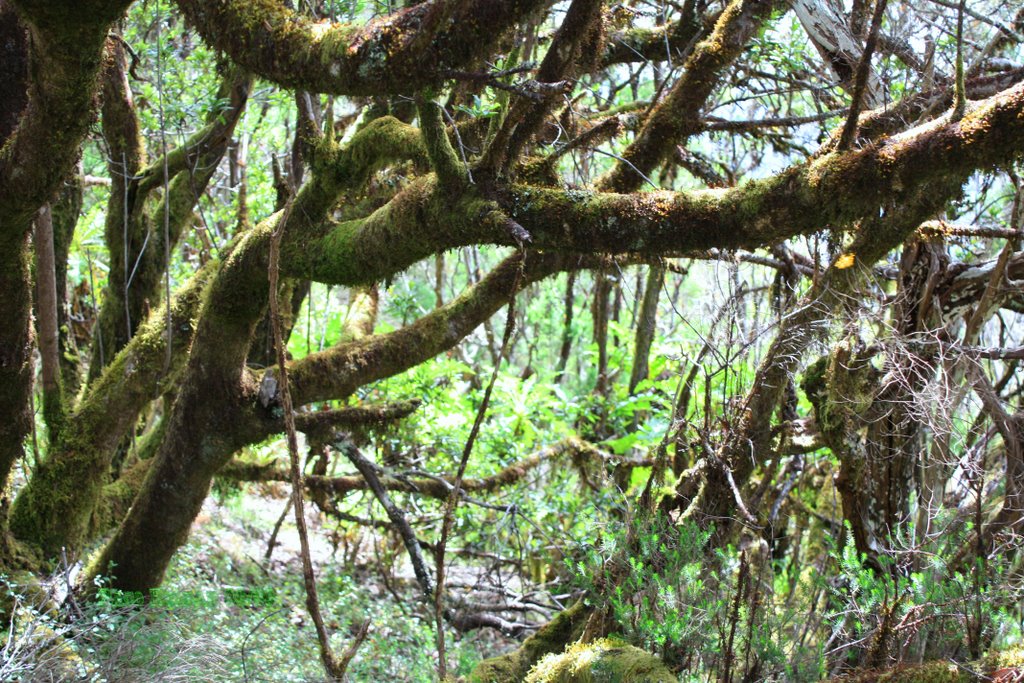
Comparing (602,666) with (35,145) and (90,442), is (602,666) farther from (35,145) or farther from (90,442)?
(90,442)

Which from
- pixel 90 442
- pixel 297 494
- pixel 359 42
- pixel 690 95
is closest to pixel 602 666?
pixel 297 494

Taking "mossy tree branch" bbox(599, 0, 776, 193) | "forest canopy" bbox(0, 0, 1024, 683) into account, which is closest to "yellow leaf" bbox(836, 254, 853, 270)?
"forest canopy" bbox(0, 0, 1024, 683)

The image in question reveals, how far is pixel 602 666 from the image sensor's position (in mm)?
3602

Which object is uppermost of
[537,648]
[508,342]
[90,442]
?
[508,342]

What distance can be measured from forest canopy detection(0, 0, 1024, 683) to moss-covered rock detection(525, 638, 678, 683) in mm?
19

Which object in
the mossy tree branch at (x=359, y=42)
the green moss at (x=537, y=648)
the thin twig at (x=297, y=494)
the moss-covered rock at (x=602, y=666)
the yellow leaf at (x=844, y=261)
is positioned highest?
the mossy tree branch at (x=359, y=42)

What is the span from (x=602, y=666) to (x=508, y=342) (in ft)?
7.99

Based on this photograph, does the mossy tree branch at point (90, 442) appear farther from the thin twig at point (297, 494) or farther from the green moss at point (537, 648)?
the green moss at point (537, 648)

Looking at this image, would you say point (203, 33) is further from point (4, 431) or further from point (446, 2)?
point (4, 431)

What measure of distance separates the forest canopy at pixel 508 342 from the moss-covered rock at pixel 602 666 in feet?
0.06

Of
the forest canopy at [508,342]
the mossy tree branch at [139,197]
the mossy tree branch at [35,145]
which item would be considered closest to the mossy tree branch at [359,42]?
the forest canopy at [508,342]

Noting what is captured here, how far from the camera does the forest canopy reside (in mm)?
2984

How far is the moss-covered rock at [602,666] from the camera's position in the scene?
3.38 meters

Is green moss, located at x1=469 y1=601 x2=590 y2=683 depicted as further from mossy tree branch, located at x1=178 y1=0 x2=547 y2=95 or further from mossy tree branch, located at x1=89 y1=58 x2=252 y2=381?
mossy tree branch, located at x1=89 y1=58 x2=252 y2=381
